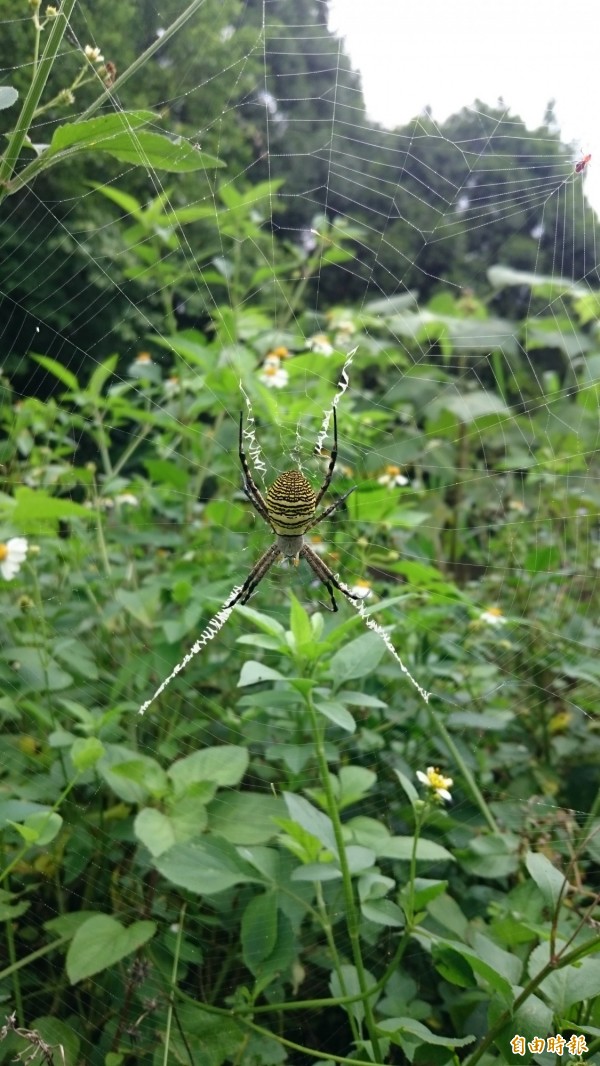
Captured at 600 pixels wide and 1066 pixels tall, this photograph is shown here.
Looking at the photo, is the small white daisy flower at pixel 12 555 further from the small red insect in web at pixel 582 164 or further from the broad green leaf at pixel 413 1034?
the small red insect in web at pixel 582 164

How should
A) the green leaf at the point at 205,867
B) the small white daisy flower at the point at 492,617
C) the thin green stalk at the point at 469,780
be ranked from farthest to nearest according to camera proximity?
the small white daisy flower at the point at 492,617, the thin green stalk at the point at 469,780, the green leaf at the point at 205,867

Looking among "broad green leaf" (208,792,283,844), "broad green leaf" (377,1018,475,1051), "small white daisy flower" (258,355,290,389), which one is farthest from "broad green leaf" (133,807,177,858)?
"small white daisy flower" (258,355,290,389)

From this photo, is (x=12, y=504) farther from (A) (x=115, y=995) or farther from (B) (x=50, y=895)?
(A) (x=115, y=995)

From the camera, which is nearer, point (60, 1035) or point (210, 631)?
point (60, 1035)

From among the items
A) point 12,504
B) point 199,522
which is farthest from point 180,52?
point 12,504

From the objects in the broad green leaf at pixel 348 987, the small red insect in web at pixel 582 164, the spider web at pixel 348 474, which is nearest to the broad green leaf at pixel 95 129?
the spider web at pixel 348 474

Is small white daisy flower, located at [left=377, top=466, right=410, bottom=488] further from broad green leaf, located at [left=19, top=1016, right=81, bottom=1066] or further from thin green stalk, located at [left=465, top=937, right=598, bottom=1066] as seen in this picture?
broad green leaf, located at [left=19, top=1016, right=81, bottom=1066]

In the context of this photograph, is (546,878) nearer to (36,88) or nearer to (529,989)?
(529,989)

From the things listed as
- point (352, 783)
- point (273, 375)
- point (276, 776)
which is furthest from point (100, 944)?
point (273, 375)
